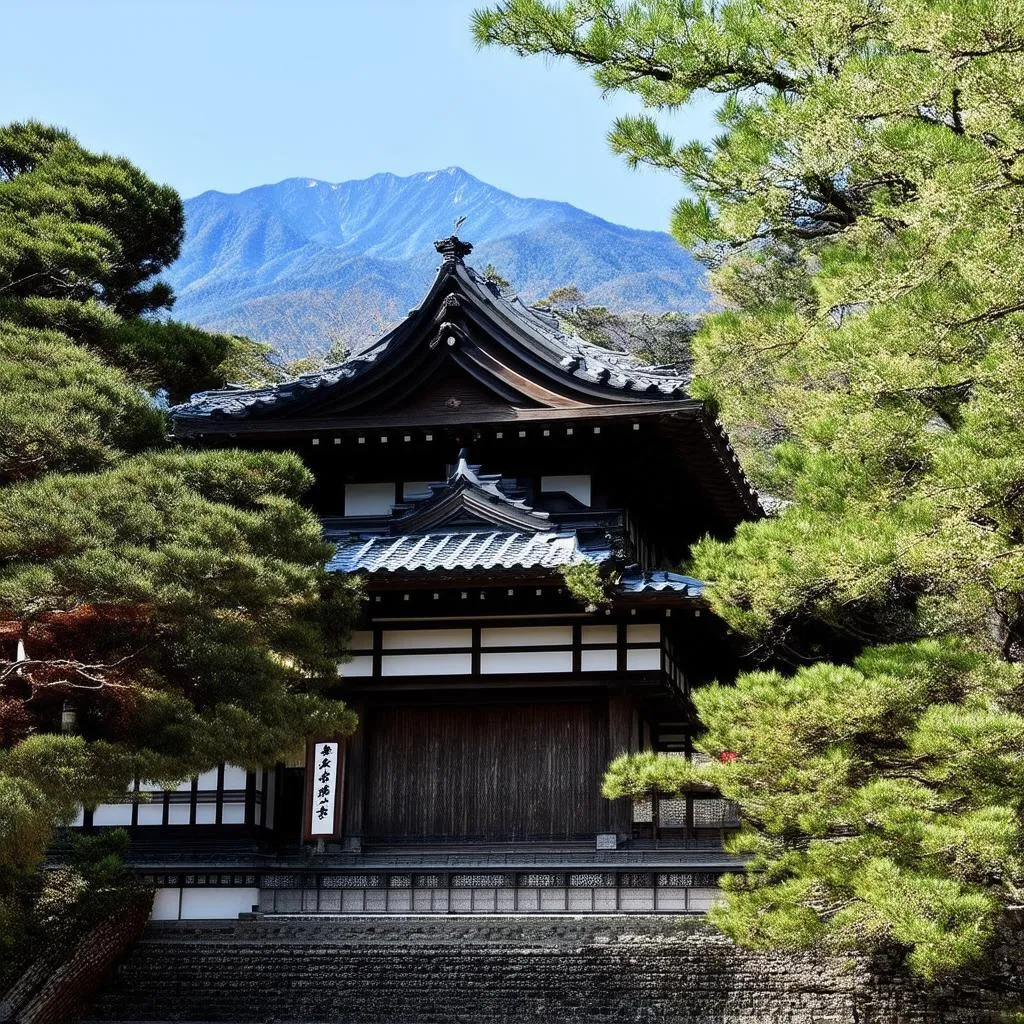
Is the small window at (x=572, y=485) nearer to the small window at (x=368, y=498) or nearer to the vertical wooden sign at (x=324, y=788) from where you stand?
the small window at (x=368, y=498)

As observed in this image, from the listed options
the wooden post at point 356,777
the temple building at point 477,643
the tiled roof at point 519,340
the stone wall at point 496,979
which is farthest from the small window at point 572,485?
the stone wall at point 496,979

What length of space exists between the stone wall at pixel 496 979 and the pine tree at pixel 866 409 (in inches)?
46.6

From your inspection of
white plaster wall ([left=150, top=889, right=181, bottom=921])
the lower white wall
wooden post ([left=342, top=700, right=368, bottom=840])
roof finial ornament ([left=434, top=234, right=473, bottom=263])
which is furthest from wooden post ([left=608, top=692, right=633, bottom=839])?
roof finial ornament ([left=434, top=234, right=473, bottom=263])

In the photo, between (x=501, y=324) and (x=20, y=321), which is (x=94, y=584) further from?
(x=501, y=324)

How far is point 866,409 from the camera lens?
39.3 ft

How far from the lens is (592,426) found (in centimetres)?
2000

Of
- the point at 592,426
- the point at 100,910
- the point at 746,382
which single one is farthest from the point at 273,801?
the point at 746,382

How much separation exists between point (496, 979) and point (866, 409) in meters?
7.18

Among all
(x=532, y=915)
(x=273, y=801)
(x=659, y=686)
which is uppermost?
(x=659, y=686)

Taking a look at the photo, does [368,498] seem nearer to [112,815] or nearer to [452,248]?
[452,248]

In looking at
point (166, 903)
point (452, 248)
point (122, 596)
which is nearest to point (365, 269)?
point (452, 248)

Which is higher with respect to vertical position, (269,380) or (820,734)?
(269,380)

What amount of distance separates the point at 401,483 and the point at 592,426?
10.9 feet

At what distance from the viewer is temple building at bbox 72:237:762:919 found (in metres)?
17.0
